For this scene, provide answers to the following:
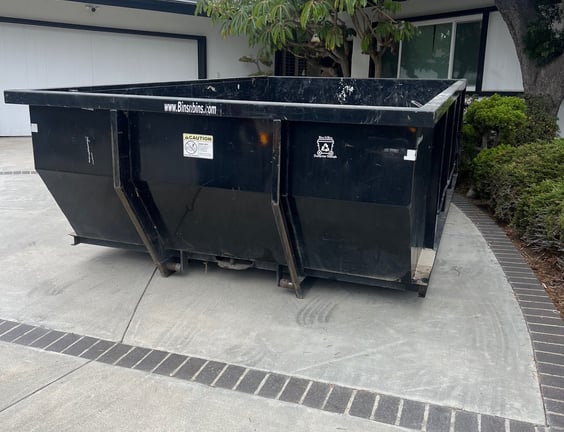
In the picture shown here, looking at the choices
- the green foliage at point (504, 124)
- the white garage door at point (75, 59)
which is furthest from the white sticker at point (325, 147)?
the white garage door at point (75, 59)

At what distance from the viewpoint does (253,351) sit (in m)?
3.11

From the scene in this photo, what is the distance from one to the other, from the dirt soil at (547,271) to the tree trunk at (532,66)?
3.72 meters

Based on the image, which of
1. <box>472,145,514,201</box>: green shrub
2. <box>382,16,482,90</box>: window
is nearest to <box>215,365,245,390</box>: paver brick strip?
<box>472,145,514,201</box>: green shrub

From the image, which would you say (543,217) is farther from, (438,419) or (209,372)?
(209,372)

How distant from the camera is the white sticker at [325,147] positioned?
3.22m

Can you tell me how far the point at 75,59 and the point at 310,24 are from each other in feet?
19.5

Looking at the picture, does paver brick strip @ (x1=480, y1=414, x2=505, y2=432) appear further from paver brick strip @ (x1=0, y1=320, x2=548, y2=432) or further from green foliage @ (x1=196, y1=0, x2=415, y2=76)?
green foliage @ (x1=196, y1=0, x2=415, y2=76)

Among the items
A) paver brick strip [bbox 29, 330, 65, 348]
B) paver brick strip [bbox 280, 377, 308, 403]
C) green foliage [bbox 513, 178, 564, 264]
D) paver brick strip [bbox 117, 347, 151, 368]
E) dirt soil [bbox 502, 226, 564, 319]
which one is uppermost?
green foliage [bbox 513, 178, 564, 264]

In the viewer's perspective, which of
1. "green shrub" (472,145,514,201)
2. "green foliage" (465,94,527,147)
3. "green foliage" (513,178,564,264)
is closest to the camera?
"green foliage" (513,178,564,264)

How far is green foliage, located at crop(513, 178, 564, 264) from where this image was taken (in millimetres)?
4391

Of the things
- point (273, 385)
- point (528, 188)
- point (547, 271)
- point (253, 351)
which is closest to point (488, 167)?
point (528, 188)

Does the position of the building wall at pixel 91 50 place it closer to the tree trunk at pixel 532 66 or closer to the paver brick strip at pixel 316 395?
the tree trunk at pixel 532 66

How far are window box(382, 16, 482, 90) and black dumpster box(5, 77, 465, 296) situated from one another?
634cm

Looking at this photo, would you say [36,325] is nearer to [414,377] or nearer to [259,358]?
[259,358]
